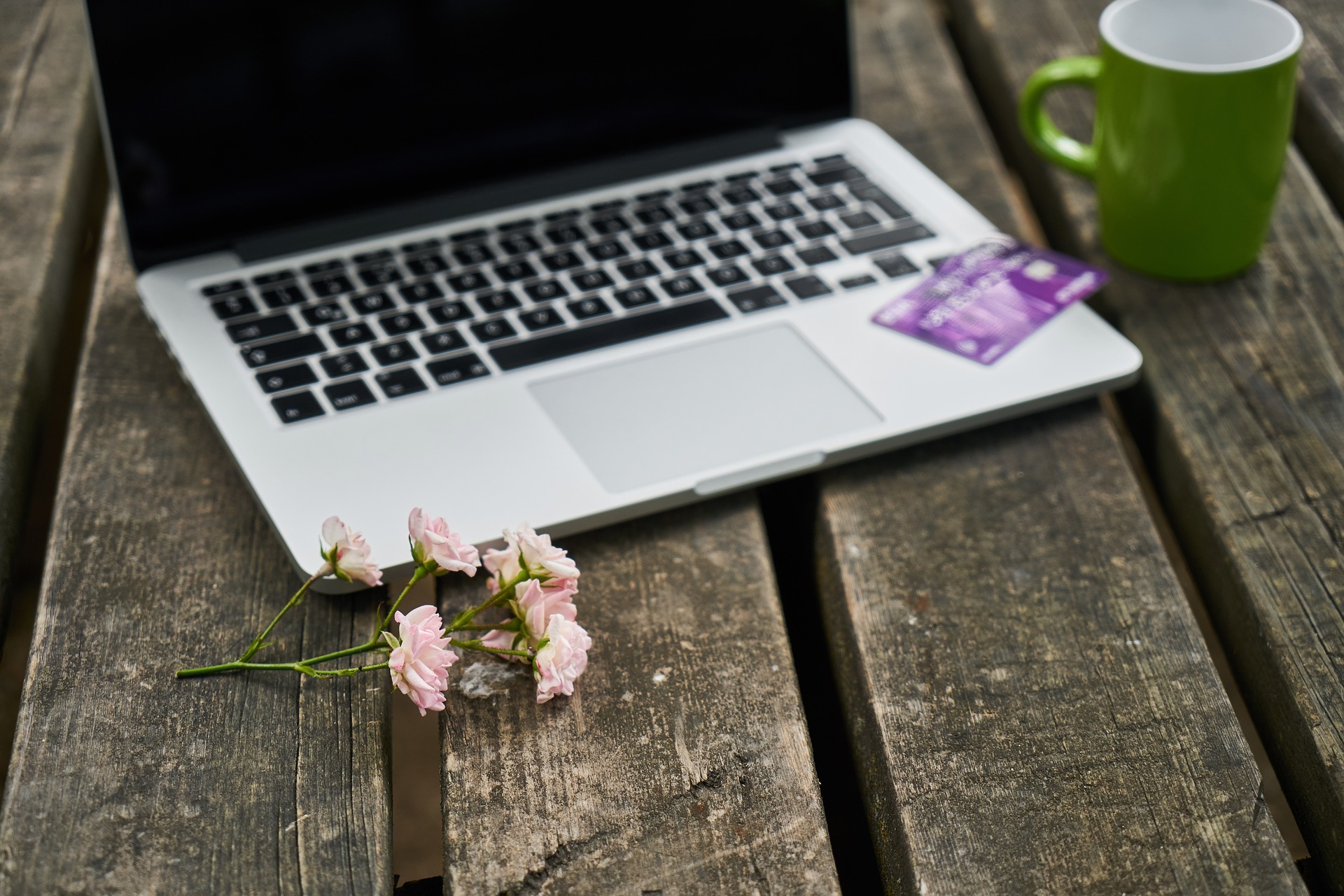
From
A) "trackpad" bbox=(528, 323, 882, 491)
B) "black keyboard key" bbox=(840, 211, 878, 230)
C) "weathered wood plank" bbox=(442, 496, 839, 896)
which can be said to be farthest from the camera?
"black keyboard key" bbox=(840, 211, 878, 230)

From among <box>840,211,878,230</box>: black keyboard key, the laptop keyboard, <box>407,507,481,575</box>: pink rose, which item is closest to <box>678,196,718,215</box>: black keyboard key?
the laptop keyboard

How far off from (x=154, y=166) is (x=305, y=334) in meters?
0.18

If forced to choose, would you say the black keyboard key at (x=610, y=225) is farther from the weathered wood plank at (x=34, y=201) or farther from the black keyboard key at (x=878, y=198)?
the weathered wood plank at (x=34, y=201)

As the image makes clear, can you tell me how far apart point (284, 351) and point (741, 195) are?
1.28ft

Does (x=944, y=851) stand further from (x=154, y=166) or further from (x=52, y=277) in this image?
(x=52, y=277)

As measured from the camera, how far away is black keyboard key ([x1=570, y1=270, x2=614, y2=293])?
85cm

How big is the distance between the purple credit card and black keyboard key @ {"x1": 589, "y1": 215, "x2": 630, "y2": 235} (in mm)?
229

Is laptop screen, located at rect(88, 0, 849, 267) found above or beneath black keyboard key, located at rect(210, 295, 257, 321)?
above

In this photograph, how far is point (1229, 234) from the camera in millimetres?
844

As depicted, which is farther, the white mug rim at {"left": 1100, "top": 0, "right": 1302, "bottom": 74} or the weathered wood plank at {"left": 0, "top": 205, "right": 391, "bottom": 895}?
the white mug rim at {"left": 1100, "top": 0, "right": 1302, "bottom": 74}

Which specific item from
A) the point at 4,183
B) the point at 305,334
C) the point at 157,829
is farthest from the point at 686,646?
the point at 4,183

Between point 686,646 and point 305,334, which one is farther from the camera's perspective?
point 305,334

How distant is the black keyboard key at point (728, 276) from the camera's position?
0.85 m

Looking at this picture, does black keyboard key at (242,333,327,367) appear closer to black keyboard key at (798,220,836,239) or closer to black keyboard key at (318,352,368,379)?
black keyboard key at (318,352,368,379)
